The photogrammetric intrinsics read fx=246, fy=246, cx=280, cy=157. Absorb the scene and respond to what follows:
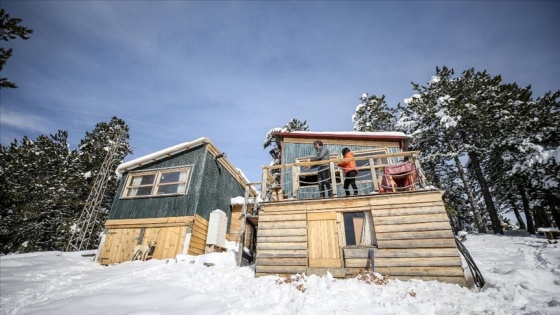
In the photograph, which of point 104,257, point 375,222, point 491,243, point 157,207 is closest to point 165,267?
point 157,207

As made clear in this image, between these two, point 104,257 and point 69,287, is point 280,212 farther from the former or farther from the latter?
point 104,257

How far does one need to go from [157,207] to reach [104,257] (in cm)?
365

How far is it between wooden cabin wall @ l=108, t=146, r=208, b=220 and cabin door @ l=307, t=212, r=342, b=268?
7.43m

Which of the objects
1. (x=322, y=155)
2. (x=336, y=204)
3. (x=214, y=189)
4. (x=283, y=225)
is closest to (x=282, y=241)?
(x=283, y=225)

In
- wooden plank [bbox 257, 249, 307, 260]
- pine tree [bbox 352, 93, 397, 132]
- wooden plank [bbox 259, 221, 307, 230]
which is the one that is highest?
pine tree [bbox 352, 93, 397, 132]

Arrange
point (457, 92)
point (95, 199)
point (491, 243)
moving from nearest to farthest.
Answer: point (491, 243) < point (95, 199) < point (457, 92)

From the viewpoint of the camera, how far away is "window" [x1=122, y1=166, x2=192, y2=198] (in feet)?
47.8

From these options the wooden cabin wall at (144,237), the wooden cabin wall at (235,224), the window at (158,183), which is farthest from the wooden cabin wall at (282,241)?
the wooden cabin wall at (235,224)

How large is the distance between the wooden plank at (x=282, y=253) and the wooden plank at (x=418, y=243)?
8.28ft

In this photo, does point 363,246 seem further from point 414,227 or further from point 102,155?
point 102,155

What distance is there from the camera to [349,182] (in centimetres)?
949

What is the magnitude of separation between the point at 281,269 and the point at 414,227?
178 inches

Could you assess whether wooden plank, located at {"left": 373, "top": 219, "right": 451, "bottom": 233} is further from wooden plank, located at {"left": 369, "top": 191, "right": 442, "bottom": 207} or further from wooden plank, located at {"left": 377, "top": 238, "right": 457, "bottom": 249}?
wooden plank, located at {"left": 369, "top": 191, "right": 442, "bottom": 207}

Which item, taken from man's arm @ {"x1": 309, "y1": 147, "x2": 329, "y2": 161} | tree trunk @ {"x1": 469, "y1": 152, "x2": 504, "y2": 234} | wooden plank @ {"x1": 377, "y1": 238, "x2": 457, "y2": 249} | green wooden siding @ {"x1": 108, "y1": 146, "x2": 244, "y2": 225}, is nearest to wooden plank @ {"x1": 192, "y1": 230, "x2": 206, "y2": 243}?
green wooden siding @ {"x1": 108, "y1": 146, "x2": 244, "y2": 225}
